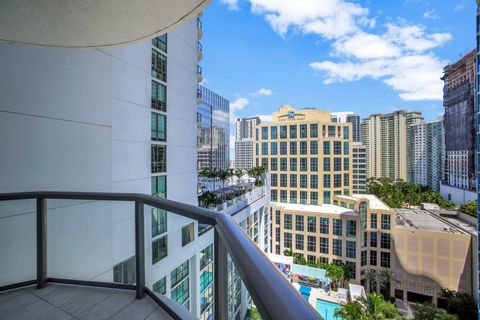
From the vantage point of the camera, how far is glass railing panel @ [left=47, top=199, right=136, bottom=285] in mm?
2715

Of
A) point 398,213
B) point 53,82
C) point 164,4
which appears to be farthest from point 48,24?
point 398,213

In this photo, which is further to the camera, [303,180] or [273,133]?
[273,133]

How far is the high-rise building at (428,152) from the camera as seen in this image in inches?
2643

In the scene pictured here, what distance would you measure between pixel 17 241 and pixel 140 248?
5.66 feet

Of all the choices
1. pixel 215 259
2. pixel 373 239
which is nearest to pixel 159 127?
pixel 215 259

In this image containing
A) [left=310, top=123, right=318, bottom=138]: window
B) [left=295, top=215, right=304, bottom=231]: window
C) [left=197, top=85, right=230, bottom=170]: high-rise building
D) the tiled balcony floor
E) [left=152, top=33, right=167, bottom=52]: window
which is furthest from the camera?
[left=197, top=85, right=230, bottom=170]: high-rise building

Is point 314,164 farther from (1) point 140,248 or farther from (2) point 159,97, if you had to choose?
(1) point 140,248

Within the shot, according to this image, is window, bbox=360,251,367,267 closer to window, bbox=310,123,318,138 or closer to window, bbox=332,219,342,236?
window, bbox=332,219,342,236

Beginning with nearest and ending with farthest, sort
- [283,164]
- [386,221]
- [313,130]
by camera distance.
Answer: [386,221] < [313,130] < [283,164]

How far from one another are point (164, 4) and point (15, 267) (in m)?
3.38

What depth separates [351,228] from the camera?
29.5 metres

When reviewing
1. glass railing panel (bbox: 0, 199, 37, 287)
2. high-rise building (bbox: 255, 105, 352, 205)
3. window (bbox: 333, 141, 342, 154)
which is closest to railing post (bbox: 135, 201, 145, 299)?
glass railing panel (bbox: 0, 199, 37, 287)

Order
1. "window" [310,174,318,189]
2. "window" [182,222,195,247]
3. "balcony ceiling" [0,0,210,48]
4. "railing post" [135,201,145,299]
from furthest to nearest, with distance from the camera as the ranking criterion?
"window" [310,174,318,189] → "railing post" [135,201,145,299] → "balcony ceiling" [0,0,210,48] → "window" [182,222,195,247]

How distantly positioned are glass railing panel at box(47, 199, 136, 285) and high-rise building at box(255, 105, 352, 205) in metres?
34.8
